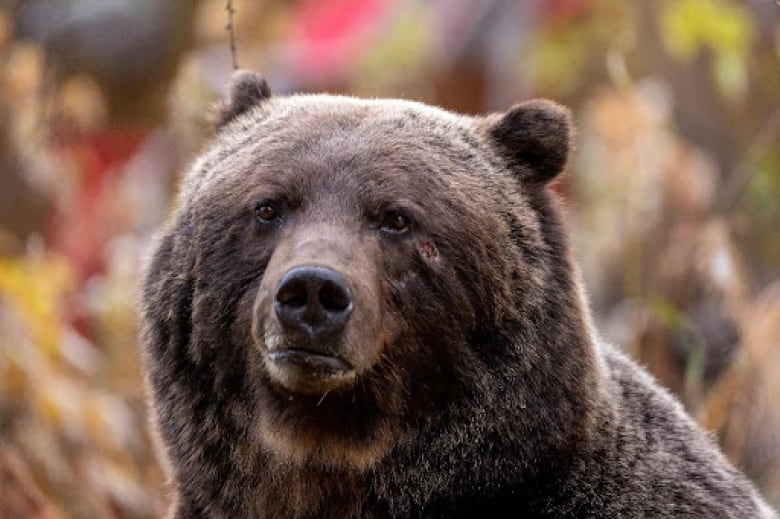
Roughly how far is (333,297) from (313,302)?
59 millimetres

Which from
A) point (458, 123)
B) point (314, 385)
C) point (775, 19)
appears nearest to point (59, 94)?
point (458, 123)

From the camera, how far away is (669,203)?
7980 millimetres

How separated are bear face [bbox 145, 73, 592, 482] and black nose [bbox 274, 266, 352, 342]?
80 millimetres

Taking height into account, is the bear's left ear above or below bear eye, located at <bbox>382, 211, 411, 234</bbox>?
A: above

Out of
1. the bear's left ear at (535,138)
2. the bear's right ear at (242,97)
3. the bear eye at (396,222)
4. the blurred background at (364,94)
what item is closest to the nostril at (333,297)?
the bear eye at (396,222)

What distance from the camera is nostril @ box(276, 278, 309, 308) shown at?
363cm

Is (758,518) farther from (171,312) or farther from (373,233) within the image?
(171,312)

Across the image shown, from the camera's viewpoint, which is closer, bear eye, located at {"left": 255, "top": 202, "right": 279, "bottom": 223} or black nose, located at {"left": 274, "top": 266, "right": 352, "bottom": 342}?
black nose, located at {"left": 274, "top": 266, "right": 352, "bottom": 342}

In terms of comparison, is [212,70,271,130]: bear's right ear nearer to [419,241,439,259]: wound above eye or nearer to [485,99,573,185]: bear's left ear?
[485,99,573,185]: bear's left ear

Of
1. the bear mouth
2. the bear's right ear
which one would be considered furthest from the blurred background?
the bear mouth

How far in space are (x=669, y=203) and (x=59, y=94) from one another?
3.47m

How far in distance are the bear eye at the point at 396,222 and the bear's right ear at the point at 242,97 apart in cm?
93

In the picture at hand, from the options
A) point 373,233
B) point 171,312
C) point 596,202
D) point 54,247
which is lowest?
point 54,247

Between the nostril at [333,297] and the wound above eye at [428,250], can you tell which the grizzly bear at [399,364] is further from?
the nostril at [333,297]
